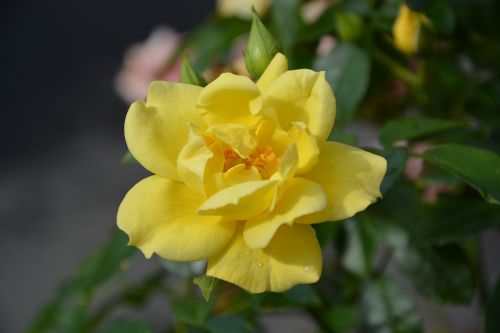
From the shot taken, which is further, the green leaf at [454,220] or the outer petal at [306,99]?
the green leaf at [454,220]

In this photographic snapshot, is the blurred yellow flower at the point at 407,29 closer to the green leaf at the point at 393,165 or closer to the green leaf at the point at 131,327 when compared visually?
the green leaf at the point at 393,165

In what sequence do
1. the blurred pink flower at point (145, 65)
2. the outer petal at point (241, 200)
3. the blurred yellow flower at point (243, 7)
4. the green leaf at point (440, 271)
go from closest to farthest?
1. the outer petal at point (241, 200)
2. the green leaf at point (440, 271)
3. the blurred yellow flower at point (243, 7)
4. the blurred pink flower at point (145, 65)

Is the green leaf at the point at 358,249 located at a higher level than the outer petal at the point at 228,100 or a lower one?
lower

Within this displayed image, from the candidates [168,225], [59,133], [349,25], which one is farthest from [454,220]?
[59,133]

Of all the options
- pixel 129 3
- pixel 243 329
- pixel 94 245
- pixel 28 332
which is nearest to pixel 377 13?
pixel 243 329

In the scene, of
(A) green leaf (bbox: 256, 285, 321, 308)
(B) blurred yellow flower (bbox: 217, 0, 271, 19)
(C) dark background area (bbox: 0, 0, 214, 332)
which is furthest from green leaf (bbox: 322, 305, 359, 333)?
(C) dark background area (bbox: 0, 0, 214, 332)

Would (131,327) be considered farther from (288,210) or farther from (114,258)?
(288,210)


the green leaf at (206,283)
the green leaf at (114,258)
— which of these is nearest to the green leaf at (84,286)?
the green leaf at (114,258)
